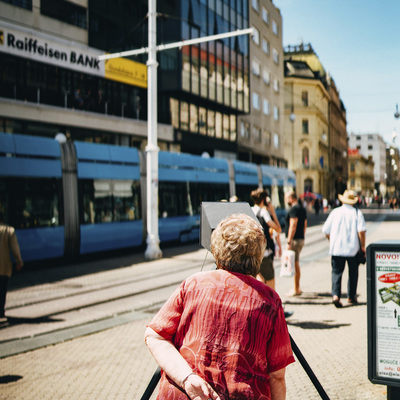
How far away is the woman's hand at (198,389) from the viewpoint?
2055 mm

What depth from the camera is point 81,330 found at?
267 inches

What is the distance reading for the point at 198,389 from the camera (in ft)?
6.77

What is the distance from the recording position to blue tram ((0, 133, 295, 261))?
476 inches

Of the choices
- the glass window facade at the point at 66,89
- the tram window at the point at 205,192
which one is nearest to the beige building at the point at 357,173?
the glass window facade at the point at 66,89

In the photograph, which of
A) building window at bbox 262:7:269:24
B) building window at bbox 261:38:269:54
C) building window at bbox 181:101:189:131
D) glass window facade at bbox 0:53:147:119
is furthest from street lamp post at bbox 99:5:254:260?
building window at bbox 262:7:269:24

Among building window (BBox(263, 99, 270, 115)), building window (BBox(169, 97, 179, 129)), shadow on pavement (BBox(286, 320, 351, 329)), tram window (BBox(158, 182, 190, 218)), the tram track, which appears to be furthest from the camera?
building window (BBox(263, 99, 270, 115))

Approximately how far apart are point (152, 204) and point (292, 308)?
7.52m

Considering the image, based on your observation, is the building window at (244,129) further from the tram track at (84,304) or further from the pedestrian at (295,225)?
the pedestrian at (295,225)

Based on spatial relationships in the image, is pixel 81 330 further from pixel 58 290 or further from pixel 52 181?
pixel 52 181

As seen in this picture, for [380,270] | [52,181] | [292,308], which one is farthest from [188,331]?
[52,181]

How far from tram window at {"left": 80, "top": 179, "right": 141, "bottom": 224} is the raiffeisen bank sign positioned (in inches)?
363

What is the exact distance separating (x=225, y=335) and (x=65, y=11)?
24.0m

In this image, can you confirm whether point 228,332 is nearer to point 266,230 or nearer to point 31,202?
point 266,230

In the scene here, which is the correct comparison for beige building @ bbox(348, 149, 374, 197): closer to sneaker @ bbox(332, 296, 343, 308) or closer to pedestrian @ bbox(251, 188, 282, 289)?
sneaker @ bbox(332, 296, 343, 308)
